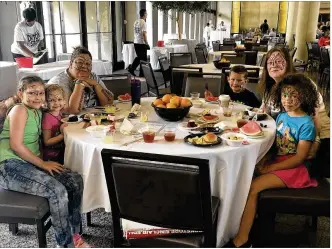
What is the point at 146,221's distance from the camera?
1395 mm

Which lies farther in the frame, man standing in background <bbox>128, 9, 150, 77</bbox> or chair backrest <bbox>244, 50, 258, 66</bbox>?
man standing in background <bbox>128, 9, 150, 77</bbox>

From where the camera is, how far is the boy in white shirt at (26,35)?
447cm

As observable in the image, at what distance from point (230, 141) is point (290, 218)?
988 mm

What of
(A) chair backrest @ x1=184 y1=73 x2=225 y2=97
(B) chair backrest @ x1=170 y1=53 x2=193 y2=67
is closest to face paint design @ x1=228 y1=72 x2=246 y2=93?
(A) chair backrest @ x1=184 y1=73 x2=225 y2=97

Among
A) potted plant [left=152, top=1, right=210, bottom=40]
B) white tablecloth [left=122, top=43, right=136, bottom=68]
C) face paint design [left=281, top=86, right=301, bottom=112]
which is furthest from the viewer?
potted plant [left=152, top=1, right=210, bottom=40]

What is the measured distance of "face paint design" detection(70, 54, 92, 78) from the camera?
8.27 feet

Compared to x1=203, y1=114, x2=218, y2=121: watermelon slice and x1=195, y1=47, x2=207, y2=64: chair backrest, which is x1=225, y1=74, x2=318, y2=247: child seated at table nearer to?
x1=203, y1=114, x2=218, y2=121: watermelon slice

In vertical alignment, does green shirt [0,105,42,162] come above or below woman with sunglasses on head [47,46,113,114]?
below

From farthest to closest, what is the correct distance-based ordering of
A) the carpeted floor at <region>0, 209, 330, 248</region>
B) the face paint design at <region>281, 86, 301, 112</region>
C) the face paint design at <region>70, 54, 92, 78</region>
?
1. the face paint design at <region>70, 54, 92, 78</region>
2. the carpeted floor at <region>0, 209, 330, 248</region>
3. the face paint design at <region>281, 86, 301, 112</region>

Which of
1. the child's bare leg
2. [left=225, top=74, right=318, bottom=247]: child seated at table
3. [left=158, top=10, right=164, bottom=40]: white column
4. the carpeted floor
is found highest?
[left=158, top=10, right=164, bottom=40]: white column

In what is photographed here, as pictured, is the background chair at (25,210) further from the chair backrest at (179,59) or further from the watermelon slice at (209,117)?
the chair backrest at (179,59)

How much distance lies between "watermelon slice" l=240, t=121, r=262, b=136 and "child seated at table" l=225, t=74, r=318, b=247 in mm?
197

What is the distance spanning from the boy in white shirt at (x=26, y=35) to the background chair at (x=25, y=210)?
3.29m

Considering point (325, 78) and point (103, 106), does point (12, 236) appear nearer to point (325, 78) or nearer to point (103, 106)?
point (103, 106)
